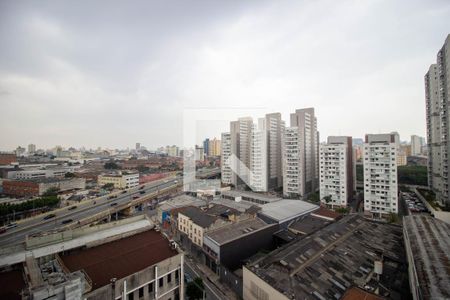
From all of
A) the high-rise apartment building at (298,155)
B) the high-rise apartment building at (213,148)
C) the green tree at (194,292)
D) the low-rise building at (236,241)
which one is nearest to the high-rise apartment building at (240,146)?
the high-rise apartment building at (298,155)

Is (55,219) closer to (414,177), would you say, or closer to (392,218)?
(392,218)

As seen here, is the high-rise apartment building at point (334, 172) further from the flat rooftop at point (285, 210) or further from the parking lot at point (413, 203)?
the flat rooftop at point (285, 210)

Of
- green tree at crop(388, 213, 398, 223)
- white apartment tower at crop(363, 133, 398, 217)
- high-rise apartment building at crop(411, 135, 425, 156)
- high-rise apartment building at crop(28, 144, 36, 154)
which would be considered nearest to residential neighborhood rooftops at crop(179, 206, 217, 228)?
green tree at crop(388, 213, 398, 223)

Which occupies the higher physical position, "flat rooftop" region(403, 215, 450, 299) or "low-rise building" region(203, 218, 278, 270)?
"flat rooftop" region(403, 215, 450, 299)

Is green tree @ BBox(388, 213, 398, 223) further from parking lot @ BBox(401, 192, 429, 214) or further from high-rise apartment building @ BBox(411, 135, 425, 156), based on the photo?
high-rise apartment building @ BBox(411, 135, 425, 156)

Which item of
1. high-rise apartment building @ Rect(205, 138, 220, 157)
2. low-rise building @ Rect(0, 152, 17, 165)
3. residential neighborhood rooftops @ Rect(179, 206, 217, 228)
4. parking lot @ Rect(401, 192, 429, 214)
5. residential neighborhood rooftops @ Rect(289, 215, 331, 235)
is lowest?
parking lot @ Rect(401, 192, 429, 214)

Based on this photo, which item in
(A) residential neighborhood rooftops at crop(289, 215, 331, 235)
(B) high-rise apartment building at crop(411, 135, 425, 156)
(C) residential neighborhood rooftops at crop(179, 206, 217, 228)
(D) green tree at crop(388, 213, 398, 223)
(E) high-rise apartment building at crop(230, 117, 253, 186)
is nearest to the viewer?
(C) residential neighborhood rooftops at crop(179, 206, 217, 228)

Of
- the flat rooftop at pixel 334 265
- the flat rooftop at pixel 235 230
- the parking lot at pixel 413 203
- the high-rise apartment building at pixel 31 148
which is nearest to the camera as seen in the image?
the flat rooftop at pixel 334 265
